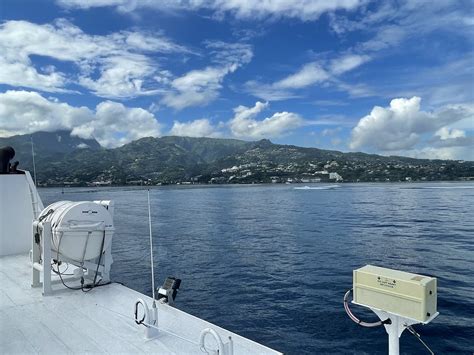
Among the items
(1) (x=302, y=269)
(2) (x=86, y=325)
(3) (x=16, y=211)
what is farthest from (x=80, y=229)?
(1) (x=302, y=269)

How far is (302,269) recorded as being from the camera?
1578 cm

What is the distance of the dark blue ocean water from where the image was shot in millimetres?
9328

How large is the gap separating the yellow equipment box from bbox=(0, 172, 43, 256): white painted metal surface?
931 centimetres

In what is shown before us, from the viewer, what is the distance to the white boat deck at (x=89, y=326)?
175 inches

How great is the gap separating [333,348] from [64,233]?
6634 mm

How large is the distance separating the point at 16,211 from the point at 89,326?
6460 millimetres

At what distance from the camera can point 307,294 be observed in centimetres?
1235

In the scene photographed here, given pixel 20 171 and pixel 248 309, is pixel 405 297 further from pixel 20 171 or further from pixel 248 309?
pixel 20 171

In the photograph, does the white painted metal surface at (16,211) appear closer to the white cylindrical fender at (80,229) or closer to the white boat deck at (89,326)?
the white boat deck at (89,326)

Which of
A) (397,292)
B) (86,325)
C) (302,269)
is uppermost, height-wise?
(397,292)

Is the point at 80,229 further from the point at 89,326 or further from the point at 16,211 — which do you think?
the point at 16,211

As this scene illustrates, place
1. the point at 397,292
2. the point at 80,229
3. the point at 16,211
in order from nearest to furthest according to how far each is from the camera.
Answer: the point at 397,292, the point at 80,229, the point at 16,211

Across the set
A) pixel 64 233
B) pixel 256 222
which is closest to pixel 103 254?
pixel 64 233

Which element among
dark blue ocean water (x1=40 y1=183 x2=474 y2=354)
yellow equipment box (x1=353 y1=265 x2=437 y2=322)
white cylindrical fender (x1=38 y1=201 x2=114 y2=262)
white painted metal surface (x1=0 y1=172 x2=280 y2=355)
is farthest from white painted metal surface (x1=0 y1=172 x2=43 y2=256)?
yellow equipment box (x1=353 y1=265 x2=437 y2=322)
